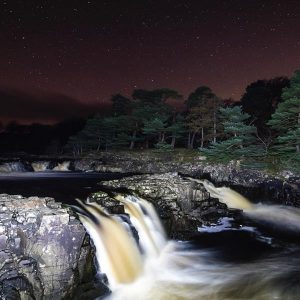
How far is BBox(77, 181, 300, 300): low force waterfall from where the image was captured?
10391mm

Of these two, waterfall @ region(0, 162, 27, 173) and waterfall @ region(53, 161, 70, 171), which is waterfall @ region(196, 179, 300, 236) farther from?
waterfall @ region(0, 162, 27, 173)

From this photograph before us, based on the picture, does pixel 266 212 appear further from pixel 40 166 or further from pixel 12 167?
pixel 40 166

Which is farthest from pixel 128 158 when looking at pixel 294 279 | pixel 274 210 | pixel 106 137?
pixel 294 279

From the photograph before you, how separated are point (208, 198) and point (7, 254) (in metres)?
13.0

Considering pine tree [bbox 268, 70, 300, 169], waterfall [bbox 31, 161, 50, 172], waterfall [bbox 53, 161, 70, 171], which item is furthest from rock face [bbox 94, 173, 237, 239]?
waterfall [bbox 53, 161, 70, 171]

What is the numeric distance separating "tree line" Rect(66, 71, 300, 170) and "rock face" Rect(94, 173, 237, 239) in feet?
30.9

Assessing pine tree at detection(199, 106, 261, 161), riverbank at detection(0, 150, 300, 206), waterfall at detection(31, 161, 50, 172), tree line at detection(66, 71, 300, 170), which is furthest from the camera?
waterfall at detection(31, 161, 50, 172)

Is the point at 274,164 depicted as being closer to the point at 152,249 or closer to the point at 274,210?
the point at 274,210

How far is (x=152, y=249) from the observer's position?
13.3 m

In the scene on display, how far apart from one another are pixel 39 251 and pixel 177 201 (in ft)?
31.9

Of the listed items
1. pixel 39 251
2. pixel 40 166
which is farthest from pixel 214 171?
pixel 39 251

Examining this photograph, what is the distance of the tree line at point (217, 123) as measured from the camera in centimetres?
2616

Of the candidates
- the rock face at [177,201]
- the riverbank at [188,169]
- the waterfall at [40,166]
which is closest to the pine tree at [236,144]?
the riverbank at [188,169]

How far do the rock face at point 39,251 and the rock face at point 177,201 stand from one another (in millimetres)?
4535
